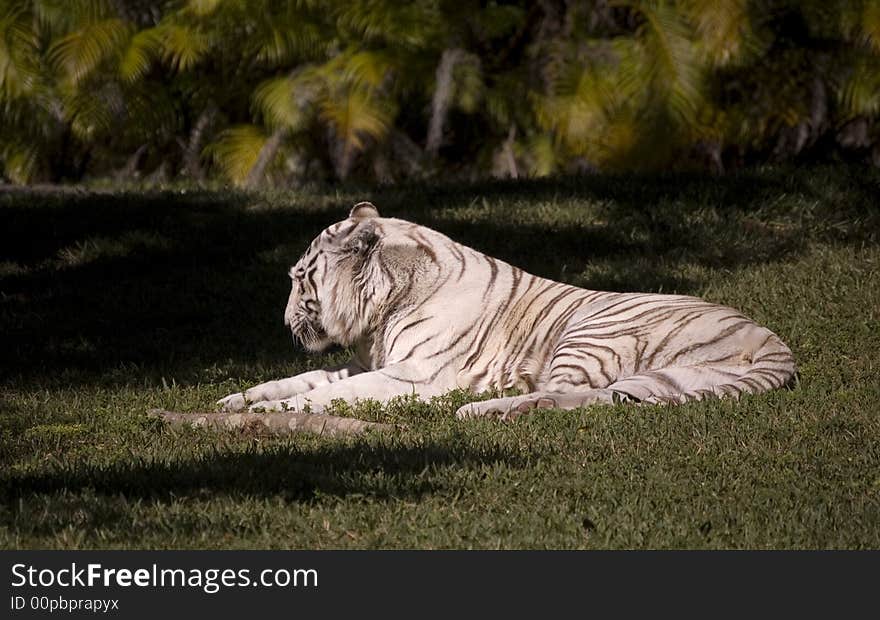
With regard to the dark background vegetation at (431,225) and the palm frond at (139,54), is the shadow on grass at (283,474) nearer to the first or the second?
the dark background vegetation at (431,225)

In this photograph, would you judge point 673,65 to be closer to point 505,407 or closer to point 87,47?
point 87,47

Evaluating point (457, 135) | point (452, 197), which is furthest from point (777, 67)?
point (452, 197)

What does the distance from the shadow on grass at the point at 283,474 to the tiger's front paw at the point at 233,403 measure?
1.35 m

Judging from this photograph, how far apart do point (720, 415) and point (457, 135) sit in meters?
14.8

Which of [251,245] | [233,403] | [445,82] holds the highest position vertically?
[233,403]

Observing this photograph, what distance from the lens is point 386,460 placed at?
6234 mm

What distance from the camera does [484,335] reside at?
8117mm

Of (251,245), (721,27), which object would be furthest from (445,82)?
(251,245)

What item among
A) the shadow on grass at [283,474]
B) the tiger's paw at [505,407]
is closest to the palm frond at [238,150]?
the tiger's paw at [505,407]

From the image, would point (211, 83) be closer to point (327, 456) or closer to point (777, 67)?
point (777, 67)

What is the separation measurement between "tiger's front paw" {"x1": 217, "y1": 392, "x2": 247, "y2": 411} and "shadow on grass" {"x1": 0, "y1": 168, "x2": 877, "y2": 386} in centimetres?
90

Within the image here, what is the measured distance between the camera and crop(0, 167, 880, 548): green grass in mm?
5414

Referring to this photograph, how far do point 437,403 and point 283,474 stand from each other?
5.92ft

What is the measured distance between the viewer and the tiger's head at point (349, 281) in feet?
27.1
